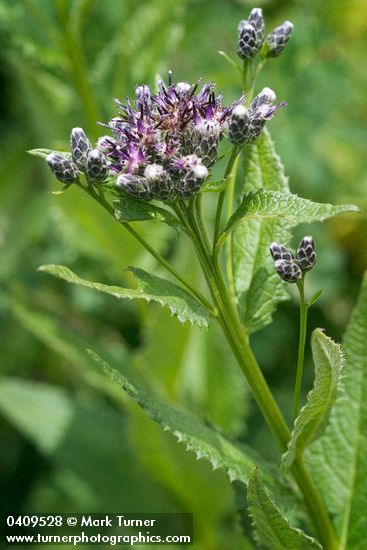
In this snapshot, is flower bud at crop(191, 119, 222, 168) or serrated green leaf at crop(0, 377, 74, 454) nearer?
flower bud at crop(191, 119, 222, 168)

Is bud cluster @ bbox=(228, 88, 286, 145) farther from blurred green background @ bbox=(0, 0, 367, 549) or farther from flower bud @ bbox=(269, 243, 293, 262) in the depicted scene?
blurred green background @ bbox=(0, 0, 367, 549)

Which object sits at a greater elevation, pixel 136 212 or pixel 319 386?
pixel 136 212

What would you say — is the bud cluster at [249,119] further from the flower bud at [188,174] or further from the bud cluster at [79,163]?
the bud cluster at [79,163]

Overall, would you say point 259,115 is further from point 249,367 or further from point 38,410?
point 38,410

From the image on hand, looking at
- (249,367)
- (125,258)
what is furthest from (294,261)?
(125,258)

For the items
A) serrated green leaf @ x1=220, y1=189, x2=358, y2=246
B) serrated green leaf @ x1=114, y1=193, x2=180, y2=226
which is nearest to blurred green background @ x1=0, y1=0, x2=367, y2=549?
serrated green leaf @ x1=114, y1=193, x2=180, y2=226

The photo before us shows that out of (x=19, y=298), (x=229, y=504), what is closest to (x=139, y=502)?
(x=229, y=504)
